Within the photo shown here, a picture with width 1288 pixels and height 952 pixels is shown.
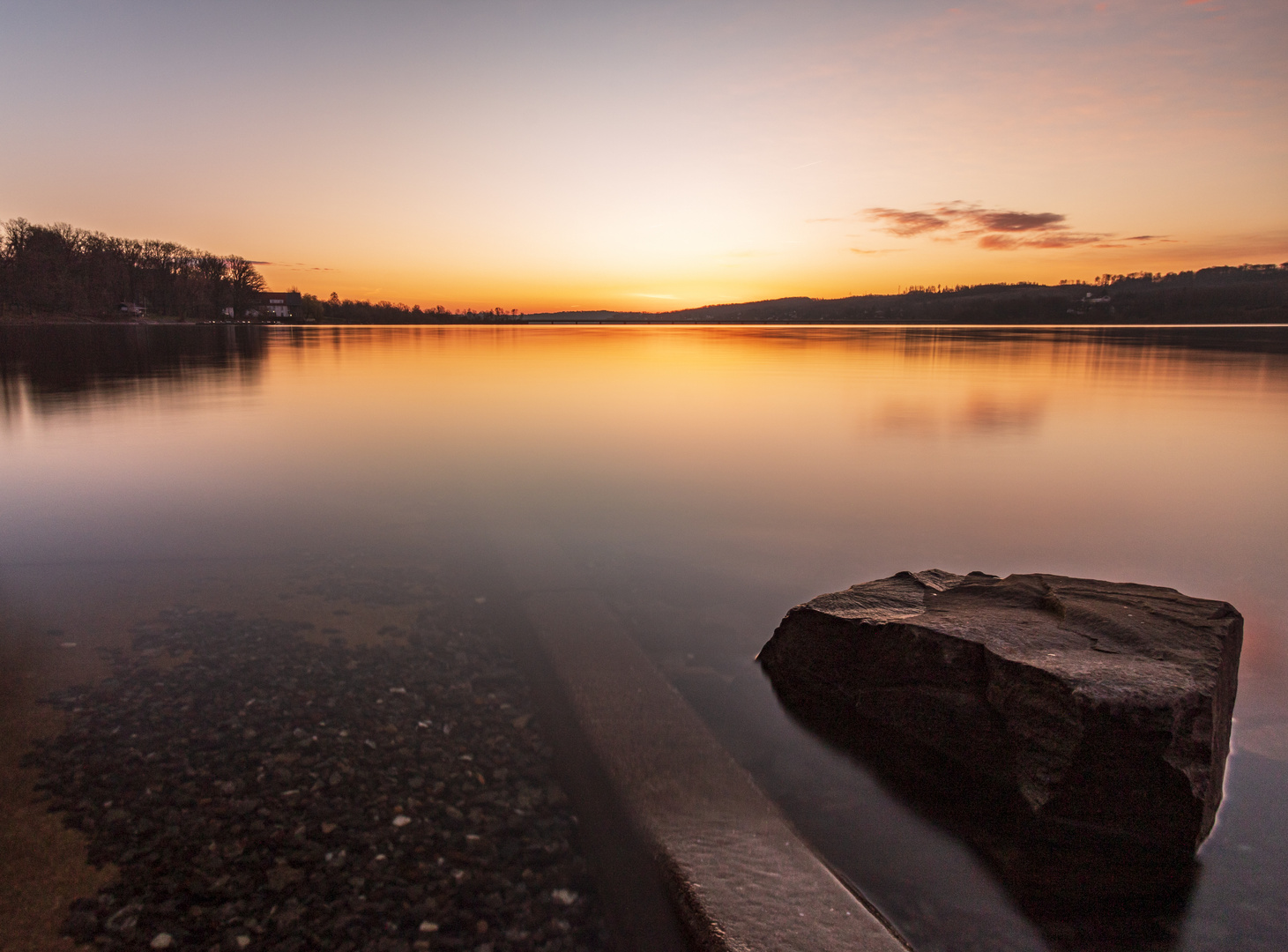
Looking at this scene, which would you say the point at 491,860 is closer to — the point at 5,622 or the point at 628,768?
the point at 628,768

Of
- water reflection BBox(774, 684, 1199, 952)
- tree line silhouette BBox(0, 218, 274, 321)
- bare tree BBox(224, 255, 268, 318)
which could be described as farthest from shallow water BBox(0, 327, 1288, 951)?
bare tree BBox(224, 255, 268, 318)

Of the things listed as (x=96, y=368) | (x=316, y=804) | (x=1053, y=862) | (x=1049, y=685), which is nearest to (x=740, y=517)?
(x=1049, y=685)

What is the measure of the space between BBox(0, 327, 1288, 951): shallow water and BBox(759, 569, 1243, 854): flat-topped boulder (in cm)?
47

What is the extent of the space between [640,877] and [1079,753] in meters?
2.59

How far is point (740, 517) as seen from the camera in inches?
392

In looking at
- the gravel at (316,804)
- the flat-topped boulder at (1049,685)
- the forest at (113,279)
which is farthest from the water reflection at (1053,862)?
the forest at (113,279)

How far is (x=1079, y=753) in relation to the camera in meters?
3.77

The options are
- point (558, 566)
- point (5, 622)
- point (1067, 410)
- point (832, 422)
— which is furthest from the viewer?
point (1067, 410)

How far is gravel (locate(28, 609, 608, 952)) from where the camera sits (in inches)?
124

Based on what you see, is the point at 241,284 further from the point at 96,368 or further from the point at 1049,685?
the point at 1049,685

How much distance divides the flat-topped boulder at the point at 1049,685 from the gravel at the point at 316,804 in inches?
96.3

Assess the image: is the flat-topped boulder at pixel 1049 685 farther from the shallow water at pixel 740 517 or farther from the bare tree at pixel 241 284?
the bare tree at pixel 241 284

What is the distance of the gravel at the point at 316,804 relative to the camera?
315 cm

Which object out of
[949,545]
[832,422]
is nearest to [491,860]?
[949,545]
